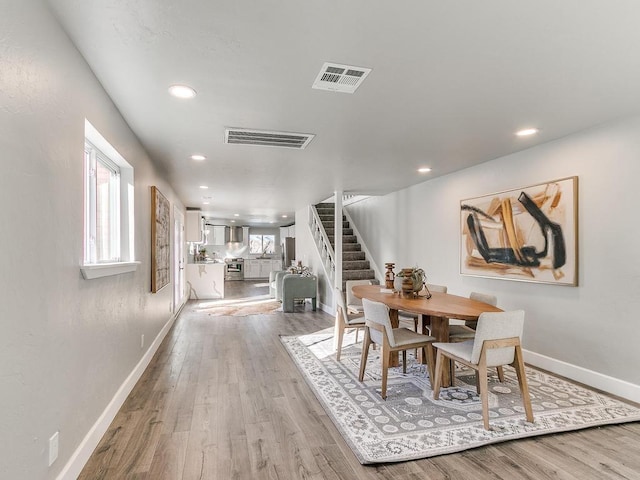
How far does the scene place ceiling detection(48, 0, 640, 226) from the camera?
5.35 feet

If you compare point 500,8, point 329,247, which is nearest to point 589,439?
point 500,8

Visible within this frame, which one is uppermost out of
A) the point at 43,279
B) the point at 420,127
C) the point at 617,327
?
the point at 420,127

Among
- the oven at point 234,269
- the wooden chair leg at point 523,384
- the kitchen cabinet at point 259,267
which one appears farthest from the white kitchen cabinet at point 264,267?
the wooden chair leg at point 523,384

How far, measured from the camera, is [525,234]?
12.4 ft

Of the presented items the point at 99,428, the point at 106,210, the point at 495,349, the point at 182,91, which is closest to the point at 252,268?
the point at 106,210

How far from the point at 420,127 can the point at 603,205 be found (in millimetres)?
1754

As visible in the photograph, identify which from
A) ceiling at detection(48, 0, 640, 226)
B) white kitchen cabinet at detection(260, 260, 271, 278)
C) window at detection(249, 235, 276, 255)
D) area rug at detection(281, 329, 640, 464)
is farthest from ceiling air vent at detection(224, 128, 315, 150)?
window at detection(249, 235, 276, 255)

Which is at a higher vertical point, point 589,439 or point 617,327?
point 617,327

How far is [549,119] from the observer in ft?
9.71

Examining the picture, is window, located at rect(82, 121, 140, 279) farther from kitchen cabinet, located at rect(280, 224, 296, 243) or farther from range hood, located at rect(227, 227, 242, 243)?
range hood, located at rect(227, 227, 242, 243)

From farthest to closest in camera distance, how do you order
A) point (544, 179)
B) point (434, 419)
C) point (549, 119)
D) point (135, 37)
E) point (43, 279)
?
point (544, 179)
point (549, 119)
point (434, 419)
point (135, 37)
point (43, 279)

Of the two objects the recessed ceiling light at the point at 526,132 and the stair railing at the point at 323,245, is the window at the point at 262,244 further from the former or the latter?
the recessed ceiling light at the point at 526,132

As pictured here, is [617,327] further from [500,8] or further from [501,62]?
[500,8]

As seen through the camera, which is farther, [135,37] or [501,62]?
[501,62]
